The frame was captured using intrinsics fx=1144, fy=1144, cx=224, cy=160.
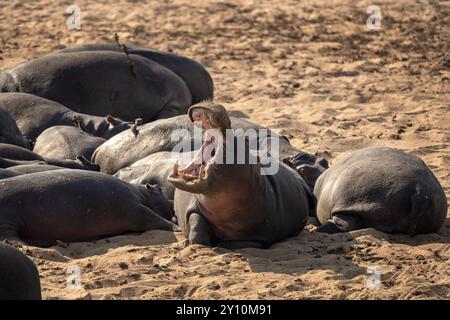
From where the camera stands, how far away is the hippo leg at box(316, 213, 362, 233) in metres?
8.42

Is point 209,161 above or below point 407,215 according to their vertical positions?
above

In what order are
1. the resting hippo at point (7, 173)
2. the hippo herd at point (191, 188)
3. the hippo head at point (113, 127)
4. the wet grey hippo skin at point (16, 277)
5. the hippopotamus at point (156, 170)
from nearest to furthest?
1. the wet grey hippo skin at point (16, 277)
2. the hippo herd at point (191, 188)
3. the resting hippo at point (7, 173)
4. the hippopotamus at point (156, 170)
5. the hippo head at point (113, 127)

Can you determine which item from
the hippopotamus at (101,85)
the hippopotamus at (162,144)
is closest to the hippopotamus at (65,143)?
the hippopotamus at (162,144)

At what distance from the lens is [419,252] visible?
25.9ft

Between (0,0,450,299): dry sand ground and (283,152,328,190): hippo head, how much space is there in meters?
0.80

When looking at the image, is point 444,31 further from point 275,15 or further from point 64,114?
point 64,114

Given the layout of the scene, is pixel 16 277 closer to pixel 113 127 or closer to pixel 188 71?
pixel 113 127

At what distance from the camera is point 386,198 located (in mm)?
8367

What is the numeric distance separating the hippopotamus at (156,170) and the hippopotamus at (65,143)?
0.62 metres

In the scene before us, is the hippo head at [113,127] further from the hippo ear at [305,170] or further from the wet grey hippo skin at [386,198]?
the wet grey hippo skin at [386,198]

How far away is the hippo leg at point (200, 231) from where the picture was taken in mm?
8062

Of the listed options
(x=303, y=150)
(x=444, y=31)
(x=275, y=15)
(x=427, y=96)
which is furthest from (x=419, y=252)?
(x=275, y=15)
